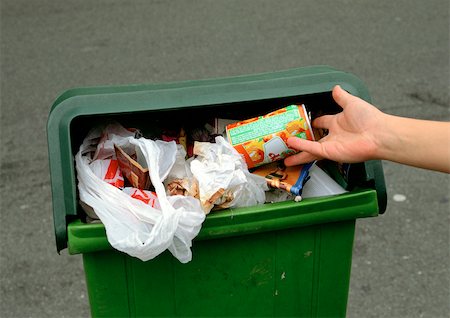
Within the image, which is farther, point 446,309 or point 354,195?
point 446,309

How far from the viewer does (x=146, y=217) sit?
5.74 feet

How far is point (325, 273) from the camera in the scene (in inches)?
77.3

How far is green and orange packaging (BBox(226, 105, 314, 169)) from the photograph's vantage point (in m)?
1.85

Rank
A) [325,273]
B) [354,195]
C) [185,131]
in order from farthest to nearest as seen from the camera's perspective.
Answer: [185,131] → [325,273] → [354,195]

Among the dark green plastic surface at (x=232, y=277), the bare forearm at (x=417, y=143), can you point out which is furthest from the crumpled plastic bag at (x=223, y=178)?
the bare forearm at (x=417, y=143)

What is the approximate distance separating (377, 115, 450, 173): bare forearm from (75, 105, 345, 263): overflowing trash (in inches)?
8.6

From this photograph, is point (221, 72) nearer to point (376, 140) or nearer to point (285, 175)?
point (285, 175)

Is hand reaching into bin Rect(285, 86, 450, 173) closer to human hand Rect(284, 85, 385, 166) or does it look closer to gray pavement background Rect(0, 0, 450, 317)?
human hand Rect(284, 85, 385, 166)

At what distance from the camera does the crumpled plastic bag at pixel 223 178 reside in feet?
5.86

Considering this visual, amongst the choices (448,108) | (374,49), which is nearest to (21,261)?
(448,108)

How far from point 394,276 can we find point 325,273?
1458 mm

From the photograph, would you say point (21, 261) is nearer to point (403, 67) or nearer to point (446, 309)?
point (446, 309)

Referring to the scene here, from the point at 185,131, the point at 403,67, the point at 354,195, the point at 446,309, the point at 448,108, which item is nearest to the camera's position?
the point at 354,195

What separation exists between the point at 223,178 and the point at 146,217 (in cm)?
23
